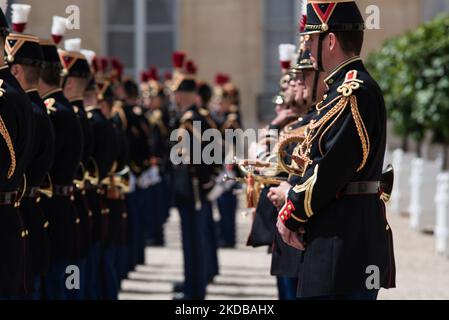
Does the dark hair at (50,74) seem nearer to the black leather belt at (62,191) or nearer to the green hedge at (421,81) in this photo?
the black leather belt at (62,191)

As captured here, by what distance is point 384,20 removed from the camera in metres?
22.9

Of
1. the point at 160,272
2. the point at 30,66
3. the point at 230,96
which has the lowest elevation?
the point at 160,272

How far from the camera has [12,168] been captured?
5.87 meters

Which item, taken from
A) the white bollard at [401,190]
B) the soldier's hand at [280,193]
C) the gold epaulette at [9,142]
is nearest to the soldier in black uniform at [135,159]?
the gold epaulette at [9,142]

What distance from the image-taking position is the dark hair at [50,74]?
7367 millimetres

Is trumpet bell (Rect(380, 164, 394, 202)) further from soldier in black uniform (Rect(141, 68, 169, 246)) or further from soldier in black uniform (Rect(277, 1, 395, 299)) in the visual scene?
soldier in black uniform (Rect(141, 68, 169, 246))

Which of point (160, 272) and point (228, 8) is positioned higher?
point (228, 8)

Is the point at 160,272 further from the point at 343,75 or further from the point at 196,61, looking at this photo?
the point at 196,61

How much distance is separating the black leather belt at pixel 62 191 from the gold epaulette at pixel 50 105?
47 centimetres

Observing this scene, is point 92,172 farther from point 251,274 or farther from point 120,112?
point 251,274

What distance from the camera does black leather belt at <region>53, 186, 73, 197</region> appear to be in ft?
24.1

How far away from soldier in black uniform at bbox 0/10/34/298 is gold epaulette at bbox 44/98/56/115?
127 centimetres

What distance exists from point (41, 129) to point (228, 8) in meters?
16.9
